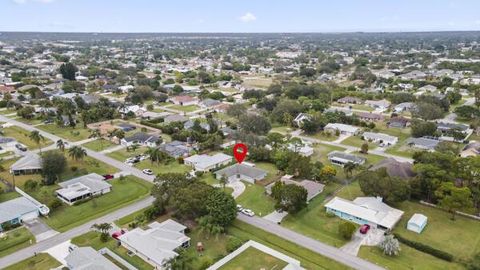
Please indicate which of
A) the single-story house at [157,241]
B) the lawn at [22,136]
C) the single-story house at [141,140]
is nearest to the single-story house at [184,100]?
the single-story house at [141,140]

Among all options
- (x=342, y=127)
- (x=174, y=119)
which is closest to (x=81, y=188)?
(x=174, y=119)

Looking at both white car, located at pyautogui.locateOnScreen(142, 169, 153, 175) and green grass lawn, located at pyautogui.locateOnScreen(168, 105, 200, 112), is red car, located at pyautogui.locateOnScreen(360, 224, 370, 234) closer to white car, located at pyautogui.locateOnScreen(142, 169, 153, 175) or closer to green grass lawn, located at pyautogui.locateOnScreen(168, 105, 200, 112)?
white car, located at pyautogui.locateOnScreen(142, 169, 153, 175)

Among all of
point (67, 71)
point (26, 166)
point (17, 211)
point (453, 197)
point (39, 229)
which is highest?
point (67, 71)

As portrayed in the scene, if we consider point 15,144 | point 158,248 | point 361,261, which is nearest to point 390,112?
point 361,261

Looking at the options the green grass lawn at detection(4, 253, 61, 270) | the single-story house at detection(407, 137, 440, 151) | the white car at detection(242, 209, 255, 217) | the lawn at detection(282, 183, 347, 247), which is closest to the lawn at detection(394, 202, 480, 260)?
the lawn at detection(282, 183, 347, 247)

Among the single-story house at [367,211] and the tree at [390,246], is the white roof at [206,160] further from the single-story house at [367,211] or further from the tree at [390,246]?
the tree at [390,246]

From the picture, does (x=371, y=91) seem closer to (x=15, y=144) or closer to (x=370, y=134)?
(x=370, y=134)

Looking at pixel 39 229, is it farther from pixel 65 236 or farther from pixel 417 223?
pixel 417 223
